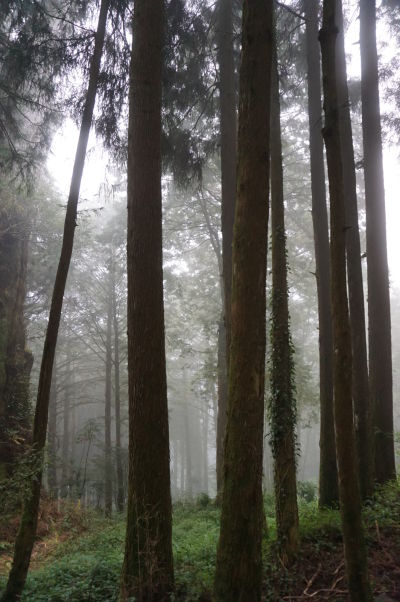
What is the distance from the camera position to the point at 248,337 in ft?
12.6

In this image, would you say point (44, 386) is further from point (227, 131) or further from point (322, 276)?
point (227, 131)

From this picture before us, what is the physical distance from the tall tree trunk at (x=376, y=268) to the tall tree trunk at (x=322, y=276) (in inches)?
30.6

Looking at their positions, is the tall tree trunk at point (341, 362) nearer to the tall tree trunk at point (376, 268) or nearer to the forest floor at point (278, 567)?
the forest floor at point (278, 567)

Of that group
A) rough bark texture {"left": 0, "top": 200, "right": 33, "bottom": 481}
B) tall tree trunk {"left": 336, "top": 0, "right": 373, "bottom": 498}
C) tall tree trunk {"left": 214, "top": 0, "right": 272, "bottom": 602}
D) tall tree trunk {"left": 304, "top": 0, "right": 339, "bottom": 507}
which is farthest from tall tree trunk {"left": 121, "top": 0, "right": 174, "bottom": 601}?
rough bark texture {"left": 0, "top": 200, "right": 33, "bottom": 481}

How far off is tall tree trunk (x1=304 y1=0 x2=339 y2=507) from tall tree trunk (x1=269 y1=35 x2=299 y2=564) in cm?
178

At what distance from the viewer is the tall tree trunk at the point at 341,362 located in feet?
12.1

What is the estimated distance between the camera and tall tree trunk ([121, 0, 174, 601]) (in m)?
4.55

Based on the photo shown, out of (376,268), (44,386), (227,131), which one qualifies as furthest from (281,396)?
(227,131)

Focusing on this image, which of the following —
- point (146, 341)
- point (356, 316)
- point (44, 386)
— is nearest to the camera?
point (146, 341)

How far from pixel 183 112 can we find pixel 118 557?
8.77m

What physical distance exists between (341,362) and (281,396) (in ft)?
7.71

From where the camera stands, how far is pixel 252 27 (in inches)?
167

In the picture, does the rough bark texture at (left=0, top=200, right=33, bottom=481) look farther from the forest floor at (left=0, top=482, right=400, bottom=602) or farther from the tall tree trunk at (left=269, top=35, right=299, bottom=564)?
the tall tree trunk at (left=269, top=35, right=299, bottom=564)

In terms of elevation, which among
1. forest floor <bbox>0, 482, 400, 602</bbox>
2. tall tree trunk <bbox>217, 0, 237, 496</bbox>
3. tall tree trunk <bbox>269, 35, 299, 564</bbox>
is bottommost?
forest floor <bbox>0, 482, 400, 602</bbox>
